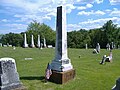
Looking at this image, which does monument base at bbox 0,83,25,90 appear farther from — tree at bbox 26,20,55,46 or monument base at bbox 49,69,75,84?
tree at bbox 26,20,55,46

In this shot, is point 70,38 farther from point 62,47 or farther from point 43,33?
point 62,47

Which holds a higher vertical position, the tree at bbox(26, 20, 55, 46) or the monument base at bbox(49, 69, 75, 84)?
the tree at bbox(26, 20, 55, 46)

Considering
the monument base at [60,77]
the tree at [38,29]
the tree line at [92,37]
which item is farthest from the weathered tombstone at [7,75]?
the tree at [38,29]

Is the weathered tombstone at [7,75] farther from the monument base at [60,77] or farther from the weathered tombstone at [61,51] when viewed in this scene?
the weathered tombstone at [61,51]

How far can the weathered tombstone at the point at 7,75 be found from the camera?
9.29m

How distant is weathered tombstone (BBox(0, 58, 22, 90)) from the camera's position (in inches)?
366

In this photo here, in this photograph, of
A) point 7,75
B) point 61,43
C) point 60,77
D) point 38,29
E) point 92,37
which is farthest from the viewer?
point 38,29

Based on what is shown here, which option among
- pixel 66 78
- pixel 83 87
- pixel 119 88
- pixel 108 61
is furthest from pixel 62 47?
pixel 108 61

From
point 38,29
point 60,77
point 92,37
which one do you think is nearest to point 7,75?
point 60,77

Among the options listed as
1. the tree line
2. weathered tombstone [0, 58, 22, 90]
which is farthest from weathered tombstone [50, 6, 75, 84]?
the tree line

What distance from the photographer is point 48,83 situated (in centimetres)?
1102

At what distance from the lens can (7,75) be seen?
30.9 feet

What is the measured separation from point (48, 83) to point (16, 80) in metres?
1.97

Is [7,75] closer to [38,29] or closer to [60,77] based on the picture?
Answer: [60,77]
